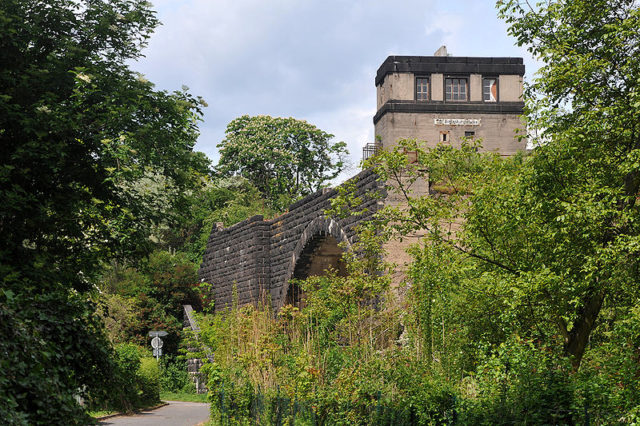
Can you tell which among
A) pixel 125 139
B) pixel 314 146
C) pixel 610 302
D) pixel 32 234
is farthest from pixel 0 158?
pixel 314 146

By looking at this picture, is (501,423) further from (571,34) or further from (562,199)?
(571,34)

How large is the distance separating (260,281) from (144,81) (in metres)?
11.3

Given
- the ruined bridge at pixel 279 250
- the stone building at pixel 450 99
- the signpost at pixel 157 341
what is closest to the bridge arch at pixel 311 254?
the ruined bridge at pixel 279 250

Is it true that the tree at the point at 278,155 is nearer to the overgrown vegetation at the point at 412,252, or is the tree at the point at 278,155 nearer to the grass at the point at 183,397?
the grass at the point at 183,397

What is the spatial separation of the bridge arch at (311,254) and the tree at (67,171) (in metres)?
5.40

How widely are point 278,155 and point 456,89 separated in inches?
439

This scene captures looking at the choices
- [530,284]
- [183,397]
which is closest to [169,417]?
[183,397]

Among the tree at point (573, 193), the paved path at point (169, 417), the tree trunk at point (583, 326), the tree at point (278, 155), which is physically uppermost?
the tree at point (278, 155)

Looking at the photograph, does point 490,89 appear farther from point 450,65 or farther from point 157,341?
point 157,341

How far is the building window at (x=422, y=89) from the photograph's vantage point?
37.6 metres

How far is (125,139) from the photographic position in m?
10.6

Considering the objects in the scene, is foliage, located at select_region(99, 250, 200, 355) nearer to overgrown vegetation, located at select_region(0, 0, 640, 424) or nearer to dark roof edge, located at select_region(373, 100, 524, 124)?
dark roof edge, located at select_region(373, 100, 524, 124)

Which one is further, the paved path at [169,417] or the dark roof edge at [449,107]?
the dark roof edge at [449,107]

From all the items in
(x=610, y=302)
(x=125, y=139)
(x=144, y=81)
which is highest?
(x=144, y=81)
